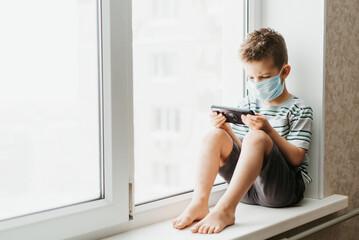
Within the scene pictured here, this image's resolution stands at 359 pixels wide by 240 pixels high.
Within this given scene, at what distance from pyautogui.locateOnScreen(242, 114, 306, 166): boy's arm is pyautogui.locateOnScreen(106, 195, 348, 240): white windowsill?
6.2 inches

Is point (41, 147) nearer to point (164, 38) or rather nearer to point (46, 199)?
point (46, 199)

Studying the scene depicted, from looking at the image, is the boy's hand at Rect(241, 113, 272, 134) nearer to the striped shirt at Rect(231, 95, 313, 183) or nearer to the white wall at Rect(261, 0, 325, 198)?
the striped shirt at Rect(231, 95, 313, 183)

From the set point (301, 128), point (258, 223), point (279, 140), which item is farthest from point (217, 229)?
point (301, 128)

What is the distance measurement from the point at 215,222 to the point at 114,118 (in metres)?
0.37

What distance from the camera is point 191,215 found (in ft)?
3.61

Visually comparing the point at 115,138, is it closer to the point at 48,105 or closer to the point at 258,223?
the point at 48,105

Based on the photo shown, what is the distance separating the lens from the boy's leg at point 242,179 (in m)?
1.07

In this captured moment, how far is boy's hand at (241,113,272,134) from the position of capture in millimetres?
1191

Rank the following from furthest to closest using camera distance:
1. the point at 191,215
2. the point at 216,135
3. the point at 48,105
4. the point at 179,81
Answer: the point at 179,81 → the point at 216,135 → the point at 191,215 → the point at 48,105

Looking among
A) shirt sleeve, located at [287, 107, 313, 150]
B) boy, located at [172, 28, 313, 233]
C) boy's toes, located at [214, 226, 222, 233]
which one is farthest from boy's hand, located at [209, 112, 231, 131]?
boy's toes, located at [214, 226, 222, 233]

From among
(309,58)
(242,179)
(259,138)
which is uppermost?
(309,58)

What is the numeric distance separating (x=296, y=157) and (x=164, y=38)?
0.68 metres

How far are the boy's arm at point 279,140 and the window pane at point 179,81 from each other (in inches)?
12.0

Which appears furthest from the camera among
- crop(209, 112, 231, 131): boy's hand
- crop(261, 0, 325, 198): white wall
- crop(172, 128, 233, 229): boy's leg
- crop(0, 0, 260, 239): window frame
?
crop(261, 0, 325, 198): white wall
